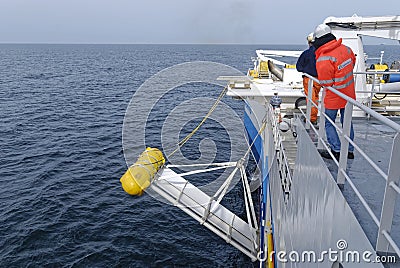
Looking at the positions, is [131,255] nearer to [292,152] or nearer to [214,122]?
[292,152]

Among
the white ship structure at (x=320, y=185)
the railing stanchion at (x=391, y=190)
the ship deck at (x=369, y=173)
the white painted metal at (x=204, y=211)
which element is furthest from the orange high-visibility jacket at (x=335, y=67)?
the white painted metal at (x=204, y=211)

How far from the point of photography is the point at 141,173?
8.65 meters

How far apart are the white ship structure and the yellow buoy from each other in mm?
25

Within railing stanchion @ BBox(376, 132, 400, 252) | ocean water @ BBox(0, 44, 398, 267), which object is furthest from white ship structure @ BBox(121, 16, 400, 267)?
ocean water @ BBox(0, 44, 398, 267)

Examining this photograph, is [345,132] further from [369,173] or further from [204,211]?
[204,211]

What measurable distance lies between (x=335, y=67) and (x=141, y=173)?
546 centimetres

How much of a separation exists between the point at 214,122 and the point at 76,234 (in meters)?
15.4

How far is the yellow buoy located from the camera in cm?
838

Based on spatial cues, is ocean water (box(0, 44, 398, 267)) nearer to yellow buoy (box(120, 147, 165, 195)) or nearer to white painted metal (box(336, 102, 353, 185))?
yellow buoy (box(120, 147, 165, 195))

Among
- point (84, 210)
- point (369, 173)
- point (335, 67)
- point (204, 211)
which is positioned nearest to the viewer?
point (369, 173)

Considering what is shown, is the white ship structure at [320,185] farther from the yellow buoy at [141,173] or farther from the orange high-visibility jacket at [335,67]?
the orange high-visibility jacket at [335,67]

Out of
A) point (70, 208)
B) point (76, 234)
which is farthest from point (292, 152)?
point (70, 208)

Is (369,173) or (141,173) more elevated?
(369,173)

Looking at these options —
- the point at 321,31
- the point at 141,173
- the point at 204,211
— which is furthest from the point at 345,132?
the point at 204,211
